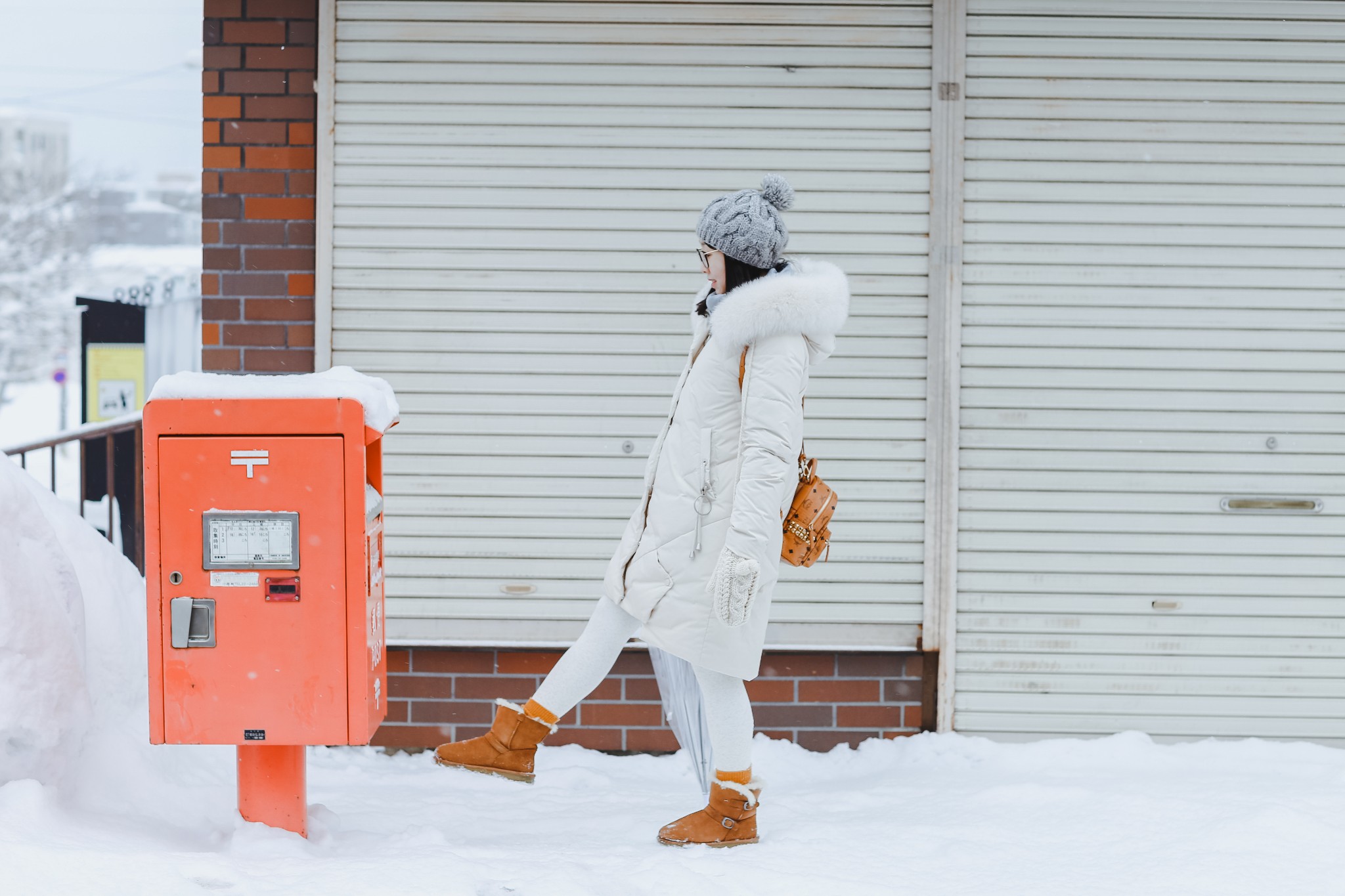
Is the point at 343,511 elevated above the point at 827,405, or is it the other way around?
the point at 827,405

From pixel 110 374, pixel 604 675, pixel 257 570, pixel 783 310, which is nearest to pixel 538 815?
pixel 604 675

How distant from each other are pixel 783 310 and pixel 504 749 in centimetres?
144

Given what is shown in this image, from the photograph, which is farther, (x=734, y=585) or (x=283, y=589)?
(x=734, y=585)

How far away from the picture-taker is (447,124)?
4133 mm

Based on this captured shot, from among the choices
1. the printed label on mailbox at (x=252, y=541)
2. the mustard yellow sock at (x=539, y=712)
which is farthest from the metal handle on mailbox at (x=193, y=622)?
the mustard yellow sock at (x=539, y=712)

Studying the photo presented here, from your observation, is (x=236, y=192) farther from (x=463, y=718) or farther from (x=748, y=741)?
(x=748, y=741)

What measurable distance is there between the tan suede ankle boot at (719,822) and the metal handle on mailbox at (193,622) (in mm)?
1322

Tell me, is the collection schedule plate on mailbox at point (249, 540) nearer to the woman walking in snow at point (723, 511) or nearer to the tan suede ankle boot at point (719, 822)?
the woman walking in snow at point (723, 511)

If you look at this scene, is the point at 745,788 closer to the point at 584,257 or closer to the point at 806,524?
the point at 806,524

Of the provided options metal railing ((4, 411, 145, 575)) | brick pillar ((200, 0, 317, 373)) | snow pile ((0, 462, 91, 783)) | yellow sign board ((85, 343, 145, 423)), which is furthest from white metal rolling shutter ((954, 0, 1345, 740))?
yellow sign board ((85, 343, 145, 423))

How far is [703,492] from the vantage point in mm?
2986

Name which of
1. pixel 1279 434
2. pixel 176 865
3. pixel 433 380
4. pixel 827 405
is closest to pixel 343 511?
pixel 176 865

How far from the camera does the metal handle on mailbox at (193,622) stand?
267cm

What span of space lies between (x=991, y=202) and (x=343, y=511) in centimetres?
273
